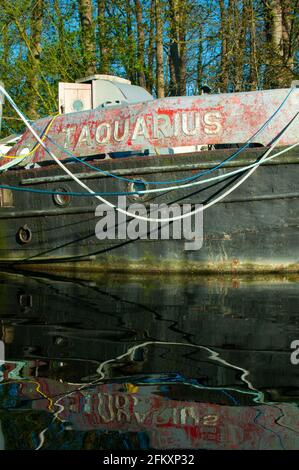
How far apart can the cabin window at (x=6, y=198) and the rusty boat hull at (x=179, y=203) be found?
12 cm

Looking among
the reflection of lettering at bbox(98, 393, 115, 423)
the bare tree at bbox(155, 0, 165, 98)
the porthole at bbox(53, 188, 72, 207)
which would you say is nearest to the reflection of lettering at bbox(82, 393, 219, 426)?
the reflection of lettering at bbox(98, 393, 115, 423)

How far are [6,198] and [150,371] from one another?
19.1 feet

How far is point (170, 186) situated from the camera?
7590mm

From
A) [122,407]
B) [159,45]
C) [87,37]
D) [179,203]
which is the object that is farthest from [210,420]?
[87,37]

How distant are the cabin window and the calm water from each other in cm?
288

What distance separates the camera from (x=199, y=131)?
7.36 m

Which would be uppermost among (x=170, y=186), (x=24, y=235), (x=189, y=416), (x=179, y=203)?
(x=170, y=186)

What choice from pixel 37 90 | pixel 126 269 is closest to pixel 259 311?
pixel 126 269

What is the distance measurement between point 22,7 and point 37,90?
2231 mm

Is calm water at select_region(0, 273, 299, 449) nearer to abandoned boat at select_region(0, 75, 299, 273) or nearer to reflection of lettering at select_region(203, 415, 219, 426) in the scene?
reflection of lettering at select_region(203, 415, 219, 426)

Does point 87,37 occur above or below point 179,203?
above

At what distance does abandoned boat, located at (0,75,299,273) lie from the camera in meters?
7.22

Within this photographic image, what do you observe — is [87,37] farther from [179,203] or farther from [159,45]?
[179,203]

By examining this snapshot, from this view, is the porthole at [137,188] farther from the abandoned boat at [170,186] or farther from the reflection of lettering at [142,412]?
the reflection of lettering at [142,412]
